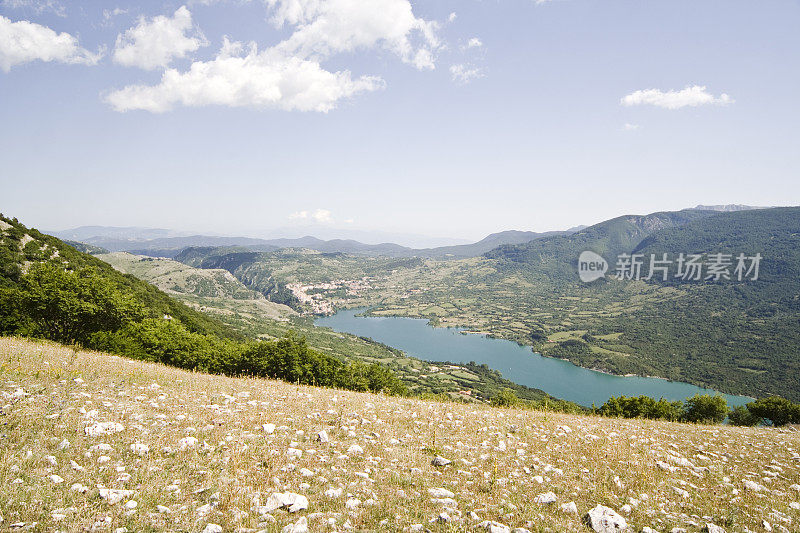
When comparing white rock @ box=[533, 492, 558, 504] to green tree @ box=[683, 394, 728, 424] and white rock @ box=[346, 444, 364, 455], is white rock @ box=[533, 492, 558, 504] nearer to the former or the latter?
white rock @ box=[346, 444, 364, 455]

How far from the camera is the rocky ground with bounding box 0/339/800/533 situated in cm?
527

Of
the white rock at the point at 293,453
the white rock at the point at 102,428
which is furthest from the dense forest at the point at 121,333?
the white rock at the point at 293,453

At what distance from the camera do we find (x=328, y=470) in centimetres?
724

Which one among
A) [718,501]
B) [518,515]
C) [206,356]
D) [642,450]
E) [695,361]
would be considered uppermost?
[518,515]

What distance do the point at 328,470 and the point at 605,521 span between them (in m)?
5.45

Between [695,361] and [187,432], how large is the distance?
865 ft

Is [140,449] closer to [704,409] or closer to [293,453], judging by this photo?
[293,453]

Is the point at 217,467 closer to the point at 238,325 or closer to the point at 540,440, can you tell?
the point at 540,440

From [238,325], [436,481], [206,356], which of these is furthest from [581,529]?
[238,325]

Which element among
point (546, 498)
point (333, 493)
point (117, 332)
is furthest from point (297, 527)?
point (117, 332)

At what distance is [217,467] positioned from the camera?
671cm

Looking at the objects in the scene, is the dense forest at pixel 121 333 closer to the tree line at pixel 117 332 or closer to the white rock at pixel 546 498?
the tree line at pixel 117 332

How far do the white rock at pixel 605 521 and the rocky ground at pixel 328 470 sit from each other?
26 mm

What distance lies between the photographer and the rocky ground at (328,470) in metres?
5.27
